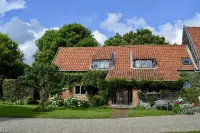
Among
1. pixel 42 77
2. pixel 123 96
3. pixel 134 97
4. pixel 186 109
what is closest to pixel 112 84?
pixel 123 96

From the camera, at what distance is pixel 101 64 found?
38.8m

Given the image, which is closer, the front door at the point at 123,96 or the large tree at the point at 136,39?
the front door at the point at 123,96

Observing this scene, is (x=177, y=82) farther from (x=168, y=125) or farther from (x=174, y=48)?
(x=168, y=125)

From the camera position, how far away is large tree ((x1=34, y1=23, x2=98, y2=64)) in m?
62.4

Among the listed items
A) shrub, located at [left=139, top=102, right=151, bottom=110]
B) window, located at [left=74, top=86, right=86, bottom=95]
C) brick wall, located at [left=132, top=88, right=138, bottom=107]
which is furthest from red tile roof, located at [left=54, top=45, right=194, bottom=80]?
shrub, located at [left=139, top=102, right=151, bottom=110]

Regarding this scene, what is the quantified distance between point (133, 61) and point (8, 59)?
94.8 feet

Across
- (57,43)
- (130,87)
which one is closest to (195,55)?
(130,87)

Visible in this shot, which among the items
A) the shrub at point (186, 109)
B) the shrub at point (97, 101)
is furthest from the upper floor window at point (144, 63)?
the shrub at point (186, 109)

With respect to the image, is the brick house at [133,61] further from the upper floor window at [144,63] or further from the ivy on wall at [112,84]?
the ivy on wall at [112,84]

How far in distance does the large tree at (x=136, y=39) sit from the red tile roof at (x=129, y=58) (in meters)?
17.3

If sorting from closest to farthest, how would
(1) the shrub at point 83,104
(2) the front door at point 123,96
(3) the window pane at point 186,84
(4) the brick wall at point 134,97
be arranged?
(1) the shrub at point 83,104 → (4) the brick wall at point 134,97 → (2) the front door at point 123,96 → (3) the window pane at point 186,84

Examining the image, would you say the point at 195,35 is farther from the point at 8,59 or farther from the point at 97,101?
the point at 8,59

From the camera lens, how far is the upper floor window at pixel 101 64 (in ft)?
126

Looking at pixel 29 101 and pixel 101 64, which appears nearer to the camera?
pixel 29 101
